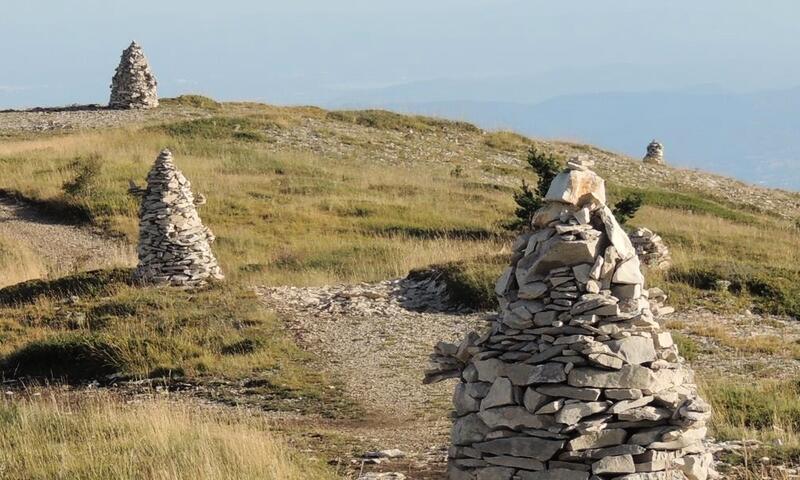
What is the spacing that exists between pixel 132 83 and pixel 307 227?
2438 centimetres

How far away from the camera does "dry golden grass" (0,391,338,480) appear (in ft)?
31.1

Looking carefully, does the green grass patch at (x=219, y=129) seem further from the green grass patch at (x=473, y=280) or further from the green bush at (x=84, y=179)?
the green grass patch at (x=473, y=280)

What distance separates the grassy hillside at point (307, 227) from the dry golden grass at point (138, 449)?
10.8 ft

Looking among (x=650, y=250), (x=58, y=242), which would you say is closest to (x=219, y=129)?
(x=58, y=242)

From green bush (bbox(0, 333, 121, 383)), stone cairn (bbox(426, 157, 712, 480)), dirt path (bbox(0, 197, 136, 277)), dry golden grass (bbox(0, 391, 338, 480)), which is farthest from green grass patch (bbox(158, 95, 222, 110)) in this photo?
stone cairn (bbox(426, 157, 712, 480))

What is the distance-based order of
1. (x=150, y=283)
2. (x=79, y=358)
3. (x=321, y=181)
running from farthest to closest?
1. (x=321, y=181)
2. (x=150, y=283)
3. (x=79, y=358)

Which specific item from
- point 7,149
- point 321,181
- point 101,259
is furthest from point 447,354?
point 7,149

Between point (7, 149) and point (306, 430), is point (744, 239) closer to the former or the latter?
point (306, 430)

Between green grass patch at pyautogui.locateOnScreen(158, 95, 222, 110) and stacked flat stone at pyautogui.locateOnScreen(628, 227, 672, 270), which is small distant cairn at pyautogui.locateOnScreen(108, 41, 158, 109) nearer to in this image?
green grass patch at pyautogui.locateOnScreen(158, 95, 222, 110)

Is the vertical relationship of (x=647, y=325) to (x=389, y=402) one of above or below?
above

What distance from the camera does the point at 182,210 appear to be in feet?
73.5

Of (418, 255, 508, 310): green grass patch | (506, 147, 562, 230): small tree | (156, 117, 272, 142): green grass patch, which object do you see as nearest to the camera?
(418, 255, 508, 310): green grass patch

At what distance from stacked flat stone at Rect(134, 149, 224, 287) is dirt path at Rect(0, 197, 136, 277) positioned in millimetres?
3323

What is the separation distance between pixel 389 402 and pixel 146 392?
339 cm
